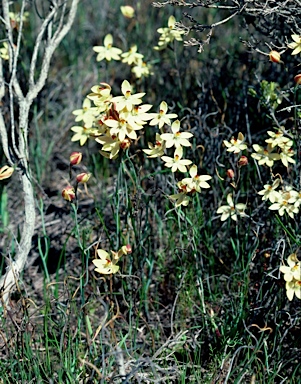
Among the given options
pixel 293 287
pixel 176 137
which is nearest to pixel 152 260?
pixel 176 137

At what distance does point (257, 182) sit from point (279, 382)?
3.21 feet

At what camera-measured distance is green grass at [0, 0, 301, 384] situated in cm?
209

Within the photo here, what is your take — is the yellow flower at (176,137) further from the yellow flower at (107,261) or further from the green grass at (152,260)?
the yellow flower at (107,261)

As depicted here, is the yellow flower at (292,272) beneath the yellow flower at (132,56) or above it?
beneath

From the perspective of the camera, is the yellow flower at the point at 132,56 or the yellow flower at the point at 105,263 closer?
the yellow flower at the point at 105,263

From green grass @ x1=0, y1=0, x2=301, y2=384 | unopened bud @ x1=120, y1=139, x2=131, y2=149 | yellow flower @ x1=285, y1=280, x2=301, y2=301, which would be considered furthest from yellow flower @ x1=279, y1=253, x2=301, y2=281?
unopened bud @ x1=120, y1=139, x2=131, y2=149

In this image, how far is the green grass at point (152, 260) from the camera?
6.86 ft

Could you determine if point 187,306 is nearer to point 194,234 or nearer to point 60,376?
point 194,234

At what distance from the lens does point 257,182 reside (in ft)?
9.26

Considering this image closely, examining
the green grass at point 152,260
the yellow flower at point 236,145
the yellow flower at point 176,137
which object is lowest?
the green grass at point 152,260

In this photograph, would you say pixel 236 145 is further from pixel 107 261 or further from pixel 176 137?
pixel 107 261

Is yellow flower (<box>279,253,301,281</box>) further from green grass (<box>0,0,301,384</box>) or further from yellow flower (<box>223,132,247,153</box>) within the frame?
yellow flower (<box>223,132,247,153</box>)

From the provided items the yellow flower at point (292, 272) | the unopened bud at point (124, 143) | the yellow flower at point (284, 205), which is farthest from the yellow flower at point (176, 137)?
the yellow flower at point (292, 272)

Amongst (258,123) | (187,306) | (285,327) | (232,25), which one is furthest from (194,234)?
(232,25)
